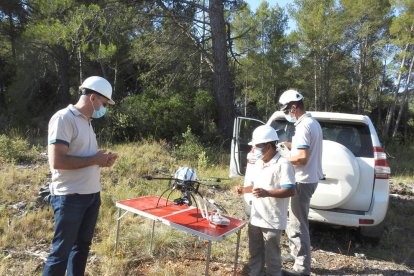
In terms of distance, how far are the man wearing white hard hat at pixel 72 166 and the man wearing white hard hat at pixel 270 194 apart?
51.4 inches

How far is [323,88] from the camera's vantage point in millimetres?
24547

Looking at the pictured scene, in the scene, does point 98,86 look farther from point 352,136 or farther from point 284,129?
point 352,136

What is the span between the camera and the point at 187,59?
42.8ft

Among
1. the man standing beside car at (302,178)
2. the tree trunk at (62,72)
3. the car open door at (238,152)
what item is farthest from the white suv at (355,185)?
the tree trunk at (62,72)

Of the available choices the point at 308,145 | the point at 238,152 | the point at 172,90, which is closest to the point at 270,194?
the point at 308,145

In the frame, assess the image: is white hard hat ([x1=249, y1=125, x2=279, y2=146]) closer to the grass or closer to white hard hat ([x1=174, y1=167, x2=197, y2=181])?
white hard hat ([x1=174, y1=167, x2=197, y2=181])

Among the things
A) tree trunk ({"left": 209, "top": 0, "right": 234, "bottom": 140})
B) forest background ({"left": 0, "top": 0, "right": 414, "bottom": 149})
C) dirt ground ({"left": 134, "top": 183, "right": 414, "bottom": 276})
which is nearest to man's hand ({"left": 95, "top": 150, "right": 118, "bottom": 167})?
dirt ground ({"left": 134, "top": 183, "right": 414, "bottom": 276})

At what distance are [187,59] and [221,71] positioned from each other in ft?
5.00

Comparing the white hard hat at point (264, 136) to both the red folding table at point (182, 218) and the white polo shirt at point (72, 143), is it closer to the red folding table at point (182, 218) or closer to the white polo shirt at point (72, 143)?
the red folding table at point (182, 218)

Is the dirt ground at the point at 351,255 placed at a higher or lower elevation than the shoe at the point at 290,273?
lower

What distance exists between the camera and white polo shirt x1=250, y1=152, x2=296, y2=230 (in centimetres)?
326

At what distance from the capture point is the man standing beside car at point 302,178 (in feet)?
12.1

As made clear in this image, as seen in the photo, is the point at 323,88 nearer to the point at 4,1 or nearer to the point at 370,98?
the point at 370,98

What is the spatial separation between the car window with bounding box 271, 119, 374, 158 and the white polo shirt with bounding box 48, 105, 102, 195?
9.28ft
